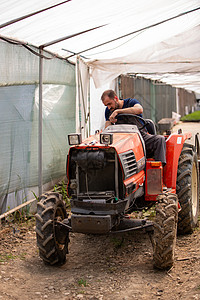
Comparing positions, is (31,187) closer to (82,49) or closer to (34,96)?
(34,96)

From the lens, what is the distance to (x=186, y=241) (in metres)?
4.85

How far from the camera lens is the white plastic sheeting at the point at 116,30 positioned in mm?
4844

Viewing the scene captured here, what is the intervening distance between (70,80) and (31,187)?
238 centimetres

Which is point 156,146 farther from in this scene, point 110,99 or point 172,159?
point 110,99

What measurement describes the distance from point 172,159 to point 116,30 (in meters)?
2.49

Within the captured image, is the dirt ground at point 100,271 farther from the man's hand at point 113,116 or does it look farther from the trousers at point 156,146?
the man's hand at point 113,116

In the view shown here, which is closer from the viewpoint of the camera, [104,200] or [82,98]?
[104,200]

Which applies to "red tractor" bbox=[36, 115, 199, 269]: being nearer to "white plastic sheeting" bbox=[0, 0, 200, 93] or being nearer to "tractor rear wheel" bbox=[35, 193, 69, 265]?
"tractor rear wheel" bbox=[35, 193, 69, 265]

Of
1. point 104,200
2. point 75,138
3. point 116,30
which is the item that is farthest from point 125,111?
point 116,30

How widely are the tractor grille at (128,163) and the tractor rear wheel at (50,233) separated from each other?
788mm

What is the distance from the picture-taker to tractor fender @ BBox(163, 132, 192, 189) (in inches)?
188

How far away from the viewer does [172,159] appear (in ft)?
15.9

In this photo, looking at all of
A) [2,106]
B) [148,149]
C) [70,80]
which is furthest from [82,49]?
[148,149]

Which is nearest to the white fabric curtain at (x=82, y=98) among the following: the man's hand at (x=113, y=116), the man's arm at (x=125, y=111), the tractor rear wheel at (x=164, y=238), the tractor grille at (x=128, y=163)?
the man's arm at (x=125, y=111)
